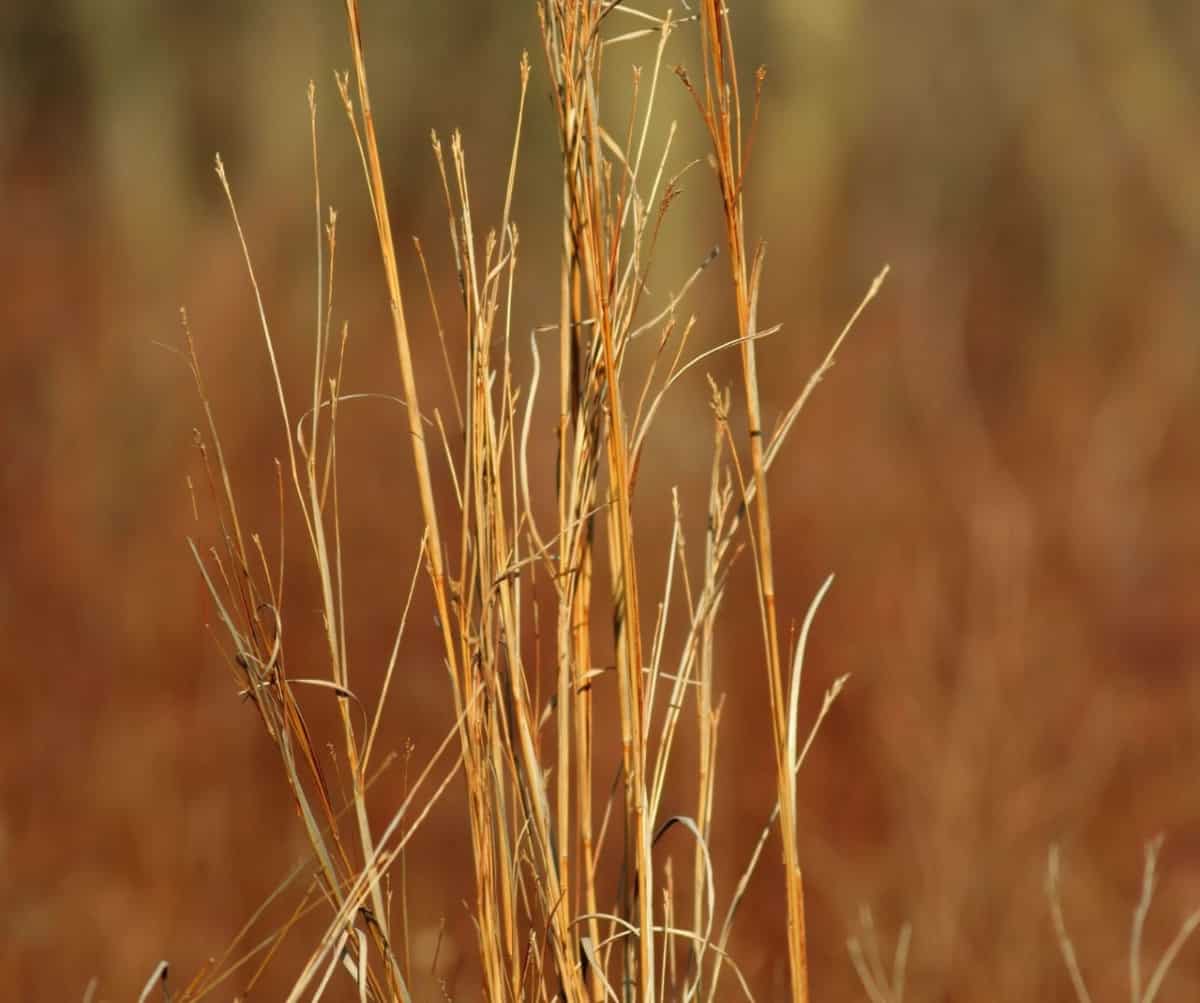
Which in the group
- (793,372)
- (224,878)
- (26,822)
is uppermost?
(793,372)

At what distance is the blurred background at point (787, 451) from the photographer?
204cm

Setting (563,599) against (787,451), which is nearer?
(563,599)

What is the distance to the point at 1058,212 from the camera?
288 cm

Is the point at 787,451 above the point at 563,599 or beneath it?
beneath

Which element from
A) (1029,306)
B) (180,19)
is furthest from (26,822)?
(1029,306)

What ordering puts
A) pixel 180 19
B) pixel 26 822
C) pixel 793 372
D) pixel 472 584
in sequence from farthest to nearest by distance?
pixel 180 19, pixel 793 372, pixel 26 822, pixel 472 584

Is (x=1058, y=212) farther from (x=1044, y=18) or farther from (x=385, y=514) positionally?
(x=385, y=514)

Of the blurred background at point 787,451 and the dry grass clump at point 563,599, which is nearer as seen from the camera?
the dry grass clump at point 563,599

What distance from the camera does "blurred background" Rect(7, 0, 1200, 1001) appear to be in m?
2.04

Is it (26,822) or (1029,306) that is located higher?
(1029,306)

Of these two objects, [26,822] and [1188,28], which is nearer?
[26,822]

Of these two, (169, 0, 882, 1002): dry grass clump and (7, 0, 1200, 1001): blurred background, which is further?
(7, 0, 1200, 1001): blurred background

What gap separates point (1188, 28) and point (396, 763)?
2334 mm

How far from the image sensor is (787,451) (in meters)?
2.54
